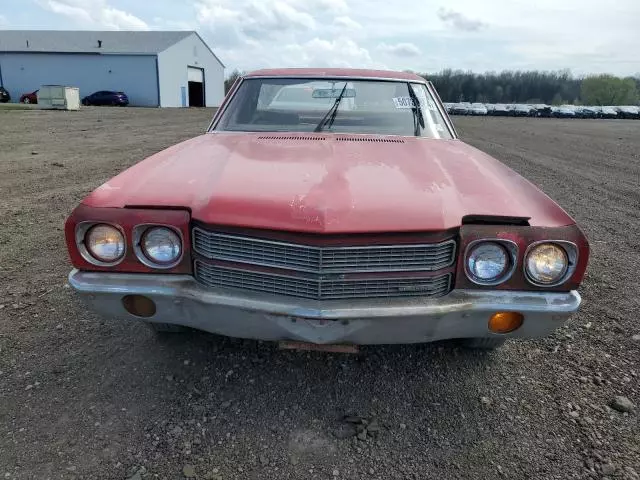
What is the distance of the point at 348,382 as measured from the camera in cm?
250

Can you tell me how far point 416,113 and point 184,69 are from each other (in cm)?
4346

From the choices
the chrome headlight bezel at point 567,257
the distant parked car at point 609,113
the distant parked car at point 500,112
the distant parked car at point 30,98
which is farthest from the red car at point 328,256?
the distant parked car at point 609,113

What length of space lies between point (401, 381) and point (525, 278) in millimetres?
873

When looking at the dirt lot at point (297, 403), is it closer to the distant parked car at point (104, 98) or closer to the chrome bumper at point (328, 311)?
the chrome bumper at point (328, 311)

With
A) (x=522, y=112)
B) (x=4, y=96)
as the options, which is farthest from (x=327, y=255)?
(x=522, y=112)

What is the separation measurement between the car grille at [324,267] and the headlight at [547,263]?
1.16ft

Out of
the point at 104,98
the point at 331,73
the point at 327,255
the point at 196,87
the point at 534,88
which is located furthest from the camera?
the point at 534,88

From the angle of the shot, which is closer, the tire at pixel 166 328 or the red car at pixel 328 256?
the red car at pixel 328 256

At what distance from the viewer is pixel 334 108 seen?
3.46 m

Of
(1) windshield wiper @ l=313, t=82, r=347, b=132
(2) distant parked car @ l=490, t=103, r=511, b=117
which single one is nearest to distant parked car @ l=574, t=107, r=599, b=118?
(2) distant parked car @ l=490, t=103, r=511, b=117

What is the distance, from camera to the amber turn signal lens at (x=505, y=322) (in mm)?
2084

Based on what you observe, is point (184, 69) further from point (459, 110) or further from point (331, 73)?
point (331, 73)

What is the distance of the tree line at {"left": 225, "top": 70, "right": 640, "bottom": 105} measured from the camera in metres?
77.3

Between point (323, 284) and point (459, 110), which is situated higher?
point (459, 110)
